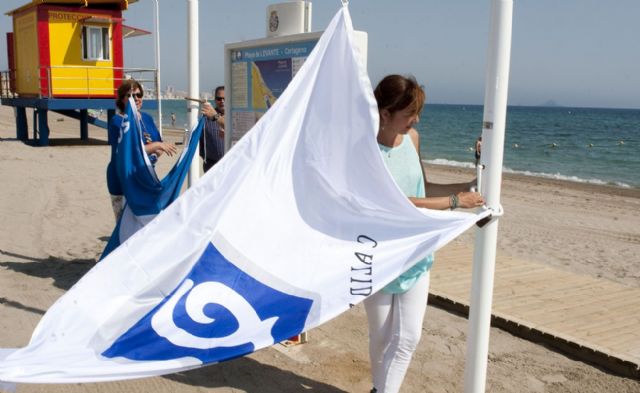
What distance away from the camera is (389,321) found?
330 cm

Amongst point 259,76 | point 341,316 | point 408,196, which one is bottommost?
point 341,316

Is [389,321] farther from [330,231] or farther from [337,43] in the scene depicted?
[337,43]

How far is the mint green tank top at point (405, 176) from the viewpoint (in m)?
3.14

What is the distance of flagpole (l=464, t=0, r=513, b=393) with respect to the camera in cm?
284

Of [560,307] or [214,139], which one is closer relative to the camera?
[560,307]

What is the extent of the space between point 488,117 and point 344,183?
0.74m

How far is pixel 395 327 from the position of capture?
3256mm

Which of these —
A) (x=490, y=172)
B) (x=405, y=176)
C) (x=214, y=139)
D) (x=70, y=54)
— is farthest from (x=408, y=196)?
(x=70, y=54)

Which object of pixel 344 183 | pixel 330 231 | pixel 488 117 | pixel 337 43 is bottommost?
pixel 330 231

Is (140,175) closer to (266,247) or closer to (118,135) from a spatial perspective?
(118,135)

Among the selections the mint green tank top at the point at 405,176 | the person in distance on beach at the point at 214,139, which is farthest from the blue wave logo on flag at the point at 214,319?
the person in distance on beach at the point at 214,139

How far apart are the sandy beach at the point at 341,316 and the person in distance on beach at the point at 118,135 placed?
1.01 metres

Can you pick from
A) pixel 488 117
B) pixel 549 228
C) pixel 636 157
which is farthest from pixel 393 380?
pixel 636 157

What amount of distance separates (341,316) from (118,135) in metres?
2.43
